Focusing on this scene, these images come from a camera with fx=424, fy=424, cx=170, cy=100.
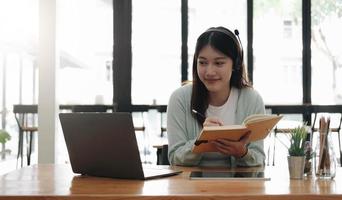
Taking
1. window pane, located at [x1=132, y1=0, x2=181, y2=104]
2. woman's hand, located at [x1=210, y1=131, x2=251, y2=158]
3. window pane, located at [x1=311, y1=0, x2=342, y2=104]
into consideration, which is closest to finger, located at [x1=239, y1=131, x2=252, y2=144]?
woman's hand, located at [x1=210, y1=131, x2=251, y2=158]

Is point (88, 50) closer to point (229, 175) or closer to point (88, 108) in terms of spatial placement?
point (88, 108)

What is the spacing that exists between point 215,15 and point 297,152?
16.4 ft

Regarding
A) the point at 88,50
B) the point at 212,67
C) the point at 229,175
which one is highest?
the point at 88,50

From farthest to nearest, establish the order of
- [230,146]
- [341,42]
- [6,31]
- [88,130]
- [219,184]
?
[341,42] → [6,31] → [230,146] → [88,130] → [219,184]

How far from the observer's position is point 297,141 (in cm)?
131

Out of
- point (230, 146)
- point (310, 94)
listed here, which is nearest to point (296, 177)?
point (230, 146)

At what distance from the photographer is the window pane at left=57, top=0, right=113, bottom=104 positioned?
602 centimetres

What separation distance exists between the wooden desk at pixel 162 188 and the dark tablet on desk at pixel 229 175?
1.3 inches

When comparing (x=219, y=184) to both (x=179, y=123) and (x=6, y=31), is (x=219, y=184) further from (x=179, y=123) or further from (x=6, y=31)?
(x=6, y=31)

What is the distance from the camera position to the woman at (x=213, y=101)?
1645 mm

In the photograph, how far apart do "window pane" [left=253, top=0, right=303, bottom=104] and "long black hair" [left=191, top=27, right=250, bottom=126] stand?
4328mm

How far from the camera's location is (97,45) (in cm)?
609

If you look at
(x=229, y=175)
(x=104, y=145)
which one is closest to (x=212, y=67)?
(x=229, y=175)

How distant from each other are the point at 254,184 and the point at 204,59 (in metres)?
0.66
